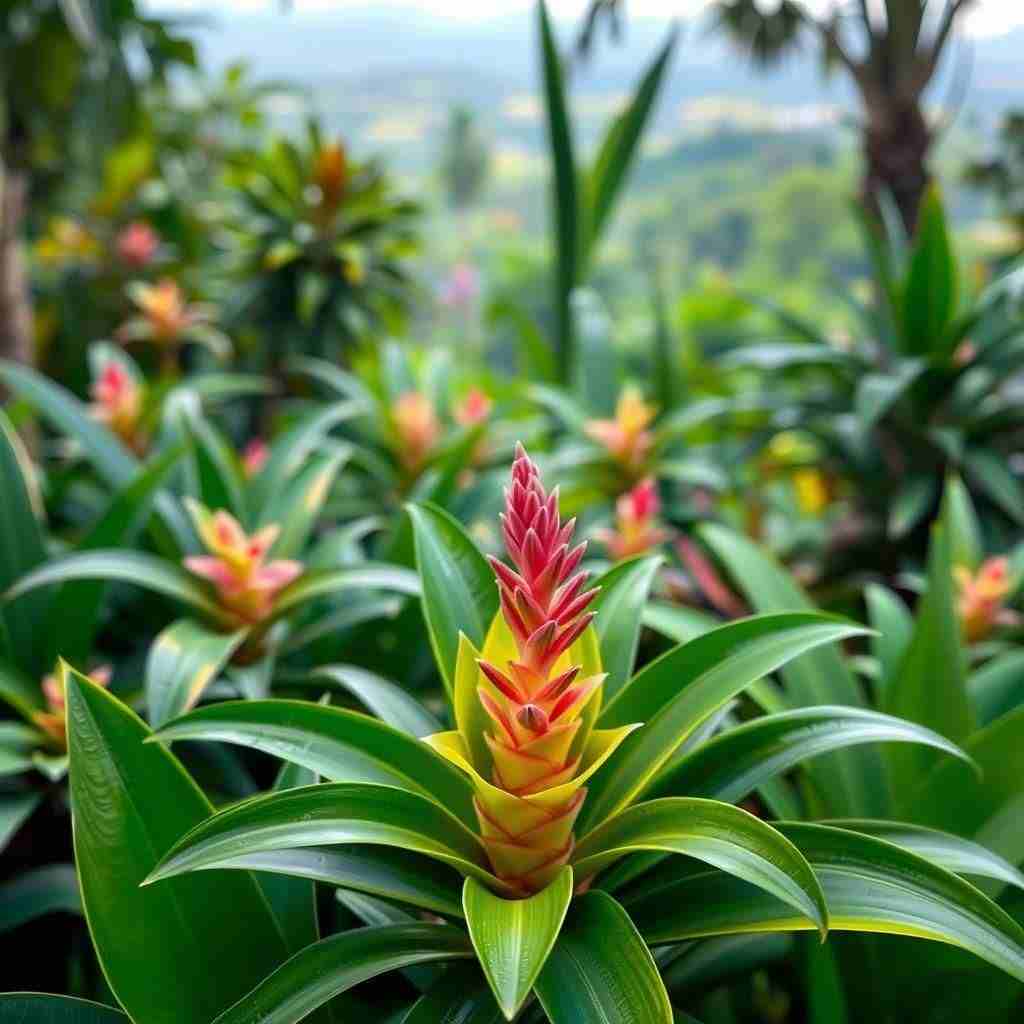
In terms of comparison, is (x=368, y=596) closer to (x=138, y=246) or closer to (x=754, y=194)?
(x=138, y=246)

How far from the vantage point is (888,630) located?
0.97 m

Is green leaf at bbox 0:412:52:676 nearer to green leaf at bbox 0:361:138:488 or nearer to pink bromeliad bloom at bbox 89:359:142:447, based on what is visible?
green leaf at bbox 0:361:138:488

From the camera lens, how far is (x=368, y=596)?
3.40 ft

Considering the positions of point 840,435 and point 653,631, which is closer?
point 653,631

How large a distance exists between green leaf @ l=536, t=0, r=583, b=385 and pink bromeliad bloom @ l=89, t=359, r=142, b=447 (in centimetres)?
83

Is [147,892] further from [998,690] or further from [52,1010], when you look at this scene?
[998,690]

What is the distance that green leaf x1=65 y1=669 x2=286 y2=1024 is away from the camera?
0.58 metres

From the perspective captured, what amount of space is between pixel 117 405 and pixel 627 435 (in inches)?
29.4

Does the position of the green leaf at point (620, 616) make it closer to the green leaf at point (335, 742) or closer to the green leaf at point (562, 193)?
the green leaf at point (335, 742)

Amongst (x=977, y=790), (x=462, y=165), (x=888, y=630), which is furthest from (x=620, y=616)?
Answer: (x=462, y=165)

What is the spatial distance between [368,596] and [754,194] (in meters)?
6.33

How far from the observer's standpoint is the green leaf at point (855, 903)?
0.52 m

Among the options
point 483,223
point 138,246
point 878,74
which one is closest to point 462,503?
point 878,74

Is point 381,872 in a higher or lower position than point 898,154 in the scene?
lower
